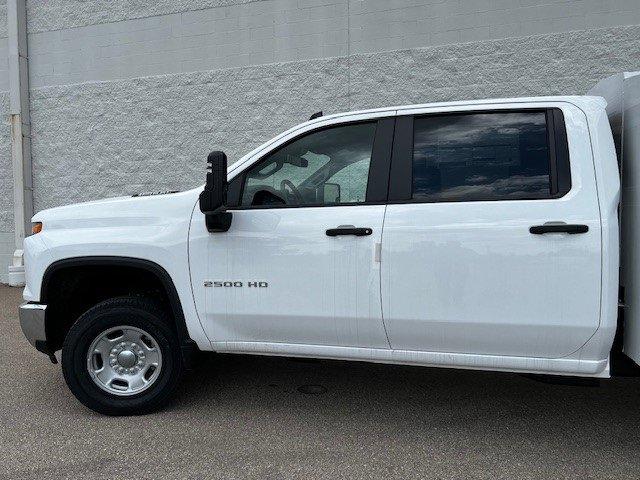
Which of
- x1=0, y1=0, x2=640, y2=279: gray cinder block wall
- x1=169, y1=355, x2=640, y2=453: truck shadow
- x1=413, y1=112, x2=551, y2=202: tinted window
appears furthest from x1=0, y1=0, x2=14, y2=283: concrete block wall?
x1=413, y1=112, x2=551, y2=202: tinted window

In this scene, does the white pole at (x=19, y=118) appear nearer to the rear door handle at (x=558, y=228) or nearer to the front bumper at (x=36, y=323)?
the front bumper at (x=36, y=323)

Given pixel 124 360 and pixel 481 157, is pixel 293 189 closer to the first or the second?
pixel 481 157

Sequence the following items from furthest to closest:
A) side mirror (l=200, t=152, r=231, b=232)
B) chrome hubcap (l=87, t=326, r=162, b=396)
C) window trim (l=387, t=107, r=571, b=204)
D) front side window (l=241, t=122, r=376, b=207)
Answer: chrome hubcap (l=87, t=326, r=162, b=396), front side window (l=241, t=122, r=376, b=207), side mirror (l=200, t=152, r=231, b=232), window trim (l=387, t=107, r=571, b=204)

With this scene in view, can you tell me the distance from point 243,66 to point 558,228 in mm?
6381

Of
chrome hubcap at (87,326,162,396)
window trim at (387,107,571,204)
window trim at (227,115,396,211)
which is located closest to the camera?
window trim at (387,107,571,204)

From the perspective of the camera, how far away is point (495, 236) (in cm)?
285

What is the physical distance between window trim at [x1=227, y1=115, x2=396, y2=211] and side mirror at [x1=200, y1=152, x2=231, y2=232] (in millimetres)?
152

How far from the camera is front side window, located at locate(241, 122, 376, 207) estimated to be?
129 inches

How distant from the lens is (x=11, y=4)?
356 inches

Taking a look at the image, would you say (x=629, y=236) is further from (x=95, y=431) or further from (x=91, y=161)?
(x=91, y=161)

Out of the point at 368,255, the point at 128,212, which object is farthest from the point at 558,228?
the point at 128,212

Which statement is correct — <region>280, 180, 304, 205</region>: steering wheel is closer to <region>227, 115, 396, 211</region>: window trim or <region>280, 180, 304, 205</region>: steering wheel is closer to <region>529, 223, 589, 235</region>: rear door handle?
<region>227, 115, 396, 211</region>: window trim

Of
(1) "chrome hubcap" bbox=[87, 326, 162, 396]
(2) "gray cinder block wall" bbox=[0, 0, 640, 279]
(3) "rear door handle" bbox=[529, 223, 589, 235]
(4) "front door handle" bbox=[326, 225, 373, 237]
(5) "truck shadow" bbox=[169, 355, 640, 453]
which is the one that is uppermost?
(2) "gray cinder block wall" bbox=[0, 0, 640, 279]

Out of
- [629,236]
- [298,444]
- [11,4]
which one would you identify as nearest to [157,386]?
[298,444]
